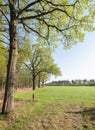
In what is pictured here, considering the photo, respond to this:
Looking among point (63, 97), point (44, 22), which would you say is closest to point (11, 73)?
point (44, 22)

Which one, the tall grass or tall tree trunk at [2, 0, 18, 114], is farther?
the tall grass

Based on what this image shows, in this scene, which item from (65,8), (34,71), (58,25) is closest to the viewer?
(65,8)

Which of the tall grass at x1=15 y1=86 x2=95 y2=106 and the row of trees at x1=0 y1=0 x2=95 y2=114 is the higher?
the row of trees at x1=0 y1=0 x2=95 y2=114

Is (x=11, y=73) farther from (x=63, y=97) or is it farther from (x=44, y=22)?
(x=63, y=97)

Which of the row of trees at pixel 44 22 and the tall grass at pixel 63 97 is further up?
the row of trees at pixel 44 22

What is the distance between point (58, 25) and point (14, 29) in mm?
4975

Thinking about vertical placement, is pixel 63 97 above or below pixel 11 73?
below

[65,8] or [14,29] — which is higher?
[65,8]

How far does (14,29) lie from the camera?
52.4 feet

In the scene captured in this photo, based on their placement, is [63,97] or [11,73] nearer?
[11,73]

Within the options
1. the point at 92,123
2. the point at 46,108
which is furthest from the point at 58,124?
the point at 46,108

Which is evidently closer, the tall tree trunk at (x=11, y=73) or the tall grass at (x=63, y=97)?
the tall tree trunk at (x=11, y=73)

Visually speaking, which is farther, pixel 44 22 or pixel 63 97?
pixel 63 97

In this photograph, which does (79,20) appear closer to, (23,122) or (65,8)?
(65,8)
